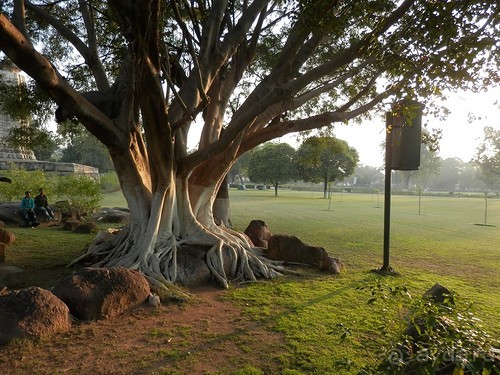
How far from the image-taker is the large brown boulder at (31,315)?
12.3 feet

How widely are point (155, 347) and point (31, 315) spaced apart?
55.1 inches

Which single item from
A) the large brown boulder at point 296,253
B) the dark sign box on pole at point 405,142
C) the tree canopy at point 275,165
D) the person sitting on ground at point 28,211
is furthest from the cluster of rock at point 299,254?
the tree canopy at point 275,165

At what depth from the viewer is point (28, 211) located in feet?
44.2

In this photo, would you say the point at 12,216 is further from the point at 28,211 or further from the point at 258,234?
the point at 258,234

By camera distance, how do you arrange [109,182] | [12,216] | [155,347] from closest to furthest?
[155,347] → [12,216] → [109,182]


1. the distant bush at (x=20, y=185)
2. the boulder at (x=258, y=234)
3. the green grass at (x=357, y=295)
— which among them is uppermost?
the distant bush at (x=20, y=185)

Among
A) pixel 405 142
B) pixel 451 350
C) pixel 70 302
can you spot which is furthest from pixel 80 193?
pixel 451 350

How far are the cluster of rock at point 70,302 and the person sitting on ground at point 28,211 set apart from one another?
33.0 ft

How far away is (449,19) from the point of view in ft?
14.6

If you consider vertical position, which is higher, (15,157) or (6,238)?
(15,157)

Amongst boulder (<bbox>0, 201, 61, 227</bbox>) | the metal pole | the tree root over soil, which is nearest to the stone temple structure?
boulder (<bbox>0, 201, 61, 227</bbox>)

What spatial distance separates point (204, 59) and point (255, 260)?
4289 mm

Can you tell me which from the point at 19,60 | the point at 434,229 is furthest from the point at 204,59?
the point at 434,229

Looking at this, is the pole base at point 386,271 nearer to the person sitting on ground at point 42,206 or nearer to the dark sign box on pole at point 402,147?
the dark sign box on pole at point 402,147
